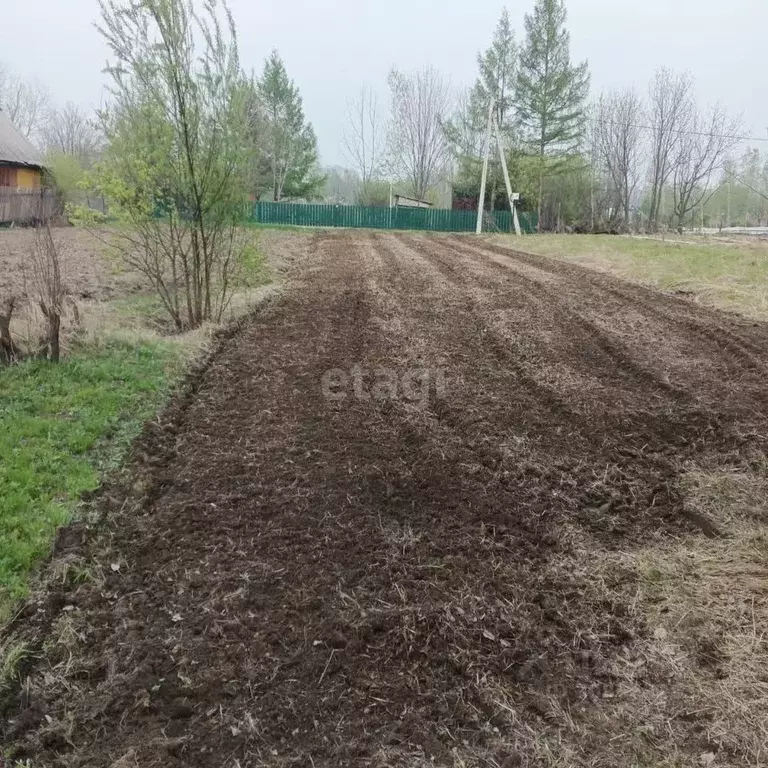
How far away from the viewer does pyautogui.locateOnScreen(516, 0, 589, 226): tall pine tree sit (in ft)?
108

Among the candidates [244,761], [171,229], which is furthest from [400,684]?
[171,229]

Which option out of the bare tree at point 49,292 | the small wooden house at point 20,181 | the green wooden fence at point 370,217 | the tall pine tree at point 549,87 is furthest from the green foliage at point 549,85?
the bare tree at point 49,292

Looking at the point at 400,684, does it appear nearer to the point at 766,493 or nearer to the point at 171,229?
the point at 766,493

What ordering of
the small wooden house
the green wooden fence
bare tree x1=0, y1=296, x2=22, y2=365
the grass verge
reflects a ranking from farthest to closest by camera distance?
1. the green wooden fence
2. the small wooden house
3. the grass verge
4. bare tree x1=0, y1=296, x2=22, y2=365

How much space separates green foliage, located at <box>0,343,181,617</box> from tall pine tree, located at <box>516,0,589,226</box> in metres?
31.4

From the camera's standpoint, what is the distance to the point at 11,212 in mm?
22875

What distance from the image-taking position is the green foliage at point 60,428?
3.21 meters

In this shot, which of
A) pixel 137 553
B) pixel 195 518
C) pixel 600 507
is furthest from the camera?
pixel 600 507

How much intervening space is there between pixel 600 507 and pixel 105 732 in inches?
111

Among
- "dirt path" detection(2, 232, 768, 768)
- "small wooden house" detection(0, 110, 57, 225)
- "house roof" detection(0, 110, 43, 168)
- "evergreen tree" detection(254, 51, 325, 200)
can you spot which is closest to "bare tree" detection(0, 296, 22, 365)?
"dirt path" detection(2, 232, 768, 768)

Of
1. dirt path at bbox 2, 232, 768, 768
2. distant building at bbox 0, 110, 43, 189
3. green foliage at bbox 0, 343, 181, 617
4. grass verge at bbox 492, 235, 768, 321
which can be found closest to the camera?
dirt path at bbox 2, 232, 768, 768

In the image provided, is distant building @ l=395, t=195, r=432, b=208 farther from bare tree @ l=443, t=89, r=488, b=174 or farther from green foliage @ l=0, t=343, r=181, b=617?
green foliage @ l=0, t=343, r=181, b=617

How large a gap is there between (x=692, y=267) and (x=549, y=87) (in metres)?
25.9

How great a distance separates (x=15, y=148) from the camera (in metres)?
25.1
